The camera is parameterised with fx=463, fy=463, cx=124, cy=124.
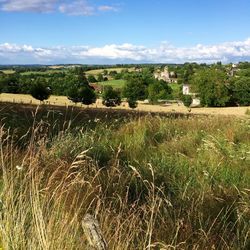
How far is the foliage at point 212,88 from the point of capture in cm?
10219

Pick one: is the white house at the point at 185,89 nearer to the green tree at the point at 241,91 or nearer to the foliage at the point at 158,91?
the foliage at the point at 158,91

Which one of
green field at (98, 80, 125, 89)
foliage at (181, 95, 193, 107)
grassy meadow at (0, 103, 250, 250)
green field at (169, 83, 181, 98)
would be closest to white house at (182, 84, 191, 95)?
green field at (169, 83, 181, 98)

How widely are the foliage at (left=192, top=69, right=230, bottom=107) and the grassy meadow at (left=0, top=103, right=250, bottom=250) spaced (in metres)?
92.0

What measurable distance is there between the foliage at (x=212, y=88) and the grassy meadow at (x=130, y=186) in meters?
92.0

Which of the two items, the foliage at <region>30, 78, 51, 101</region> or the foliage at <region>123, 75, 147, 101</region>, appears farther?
the foliage at <region>123, 75, 147, 101</region>

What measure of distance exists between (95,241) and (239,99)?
104934 millimetres

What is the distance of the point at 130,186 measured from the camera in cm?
555

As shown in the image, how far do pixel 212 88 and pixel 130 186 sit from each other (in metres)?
100

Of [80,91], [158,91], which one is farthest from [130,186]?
[158,91]

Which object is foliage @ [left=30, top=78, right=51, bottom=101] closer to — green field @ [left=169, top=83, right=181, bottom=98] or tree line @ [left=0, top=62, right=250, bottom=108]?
tree line @ [left=0, top=62, right=250, bottom=108]

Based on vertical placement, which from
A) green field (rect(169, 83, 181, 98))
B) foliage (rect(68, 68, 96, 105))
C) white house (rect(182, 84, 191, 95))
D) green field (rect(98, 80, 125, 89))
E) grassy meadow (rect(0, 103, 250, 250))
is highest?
grassy meadow (rect(0, 103, 250, 250))

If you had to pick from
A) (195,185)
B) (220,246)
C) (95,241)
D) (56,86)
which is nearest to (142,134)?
(195,185)

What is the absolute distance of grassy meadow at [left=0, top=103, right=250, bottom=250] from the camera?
3.15 meters

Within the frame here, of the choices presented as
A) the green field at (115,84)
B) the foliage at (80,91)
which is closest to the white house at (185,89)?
the green field at (115,84)
